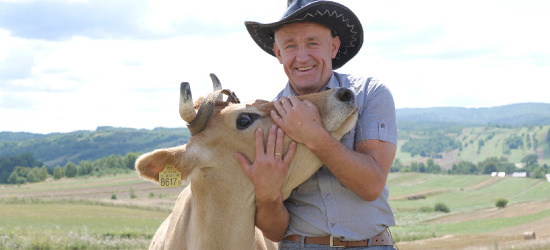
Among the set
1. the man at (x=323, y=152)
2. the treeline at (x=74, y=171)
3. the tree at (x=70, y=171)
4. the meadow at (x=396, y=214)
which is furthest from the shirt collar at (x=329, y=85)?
the tree at (x=70, y=171)

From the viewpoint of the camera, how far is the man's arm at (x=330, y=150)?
4.59m

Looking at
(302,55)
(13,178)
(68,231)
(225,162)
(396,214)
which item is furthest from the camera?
(13,178)

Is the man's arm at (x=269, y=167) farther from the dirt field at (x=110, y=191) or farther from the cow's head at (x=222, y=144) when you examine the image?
the dirt field at (x=110, y=191)

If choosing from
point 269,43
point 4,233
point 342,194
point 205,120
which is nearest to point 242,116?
point 205,120

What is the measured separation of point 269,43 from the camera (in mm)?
6102

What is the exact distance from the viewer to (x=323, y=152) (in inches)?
182

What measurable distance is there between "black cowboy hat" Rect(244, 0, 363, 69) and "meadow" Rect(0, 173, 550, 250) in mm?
25551

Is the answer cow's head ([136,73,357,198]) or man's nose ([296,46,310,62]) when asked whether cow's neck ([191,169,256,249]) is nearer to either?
cow's head ([136,73,357,198])

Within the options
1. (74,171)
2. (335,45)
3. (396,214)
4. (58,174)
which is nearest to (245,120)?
(335,45)

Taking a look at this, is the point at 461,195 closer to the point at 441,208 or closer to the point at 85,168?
the point at 441,208

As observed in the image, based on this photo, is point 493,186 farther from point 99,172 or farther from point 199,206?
point 199,206

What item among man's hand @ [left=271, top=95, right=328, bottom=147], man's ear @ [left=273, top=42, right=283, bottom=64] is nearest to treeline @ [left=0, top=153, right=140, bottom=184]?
man's ear @ [left=273, top=42, right=283, bottom=64]

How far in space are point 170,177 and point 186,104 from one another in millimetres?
673

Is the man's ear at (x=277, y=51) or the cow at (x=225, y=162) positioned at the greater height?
the man's ear at (x=277, y=51)
